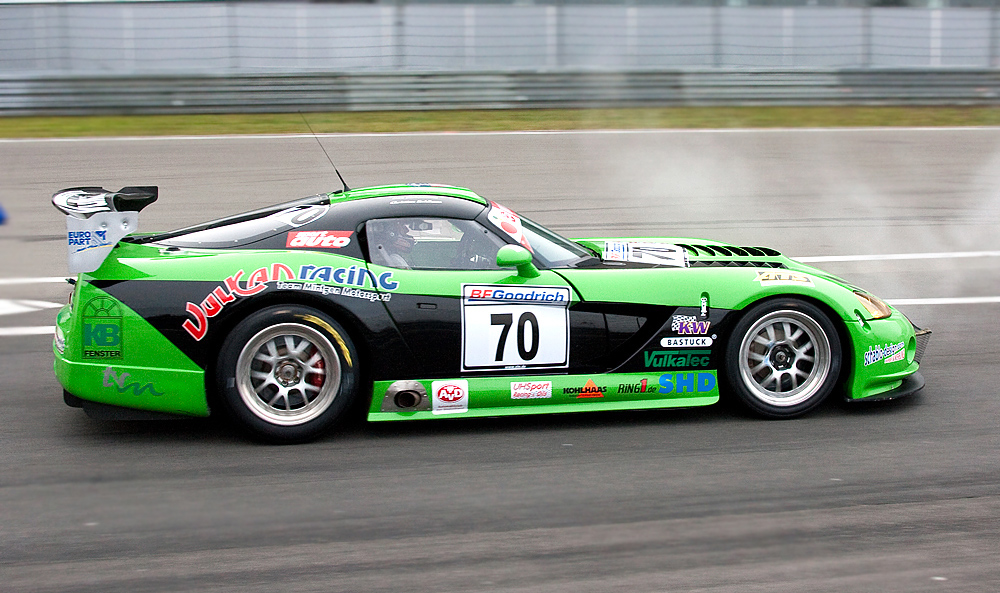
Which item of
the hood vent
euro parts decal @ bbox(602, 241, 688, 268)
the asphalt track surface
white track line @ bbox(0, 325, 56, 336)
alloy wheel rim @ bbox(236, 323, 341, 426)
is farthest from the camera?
white track line @ bbox(0, 325, 56, 336)

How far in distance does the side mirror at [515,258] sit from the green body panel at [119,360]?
1.55 m

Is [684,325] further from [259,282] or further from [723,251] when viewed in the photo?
[259,282]

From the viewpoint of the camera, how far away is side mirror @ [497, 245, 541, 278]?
4.75 metres

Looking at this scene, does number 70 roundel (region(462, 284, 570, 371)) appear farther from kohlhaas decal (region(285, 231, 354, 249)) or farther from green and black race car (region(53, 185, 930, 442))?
kohlhaas decal (region(285, 231, 354, 249))

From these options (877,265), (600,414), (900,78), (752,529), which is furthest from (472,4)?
(752,529)

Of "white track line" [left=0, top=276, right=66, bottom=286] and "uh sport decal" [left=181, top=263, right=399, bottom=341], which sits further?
"white track line" [left=0, top=276, right=66, bottom=286]

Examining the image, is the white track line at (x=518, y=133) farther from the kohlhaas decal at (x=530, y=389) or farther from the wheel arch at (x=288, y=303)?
the kohlhaas decal at (x=530, y=389)

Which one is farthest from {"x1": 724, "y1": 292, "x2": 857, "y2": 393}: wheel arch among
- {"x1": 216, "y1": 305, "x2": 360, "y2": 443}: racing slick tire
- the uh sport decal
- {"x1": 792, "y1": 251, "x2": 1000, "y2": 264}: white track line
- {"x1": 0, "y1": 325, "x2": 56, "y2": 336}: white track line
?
{"x1": 0, "y1": 325, "x2": 56, "y2": 336}: white track line

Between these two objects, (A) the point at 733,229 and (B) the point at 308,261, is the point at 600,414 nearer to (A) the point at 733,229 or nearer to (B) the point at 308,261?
(B) the point at 308,261

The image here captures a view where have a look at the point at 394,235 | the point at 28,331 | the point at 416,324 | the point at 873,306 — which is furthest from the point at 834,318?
the point at 28,331

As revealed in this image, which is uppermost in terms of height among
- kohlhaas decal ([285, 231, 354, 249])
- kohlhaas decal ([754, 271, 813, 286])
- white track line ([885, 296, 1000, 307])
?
kohlhaas decal ([285, 231, 354, 249])

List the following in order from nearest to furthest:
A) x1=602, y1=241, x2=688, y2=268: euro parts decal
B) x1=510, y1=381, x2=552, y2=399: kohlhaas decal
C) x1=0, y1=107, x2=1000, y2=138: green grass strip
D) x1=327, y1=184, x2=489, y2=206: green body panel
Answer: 1. x1=510, y1=381, x2=552, y2=399: kohlhaas decal
2. x1=327, y1=184, x2=489, y2=206: green body panel
3. x1=602, y1=241, x2=688, y2=268: euro parts decal
4. x1=0, y1=107, x2=1000, y2=138: green grass strip

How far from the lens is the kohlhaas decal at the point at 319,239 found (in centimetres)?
483

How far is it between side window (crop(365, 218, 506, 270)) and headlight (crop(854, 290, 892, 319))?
1956mm
